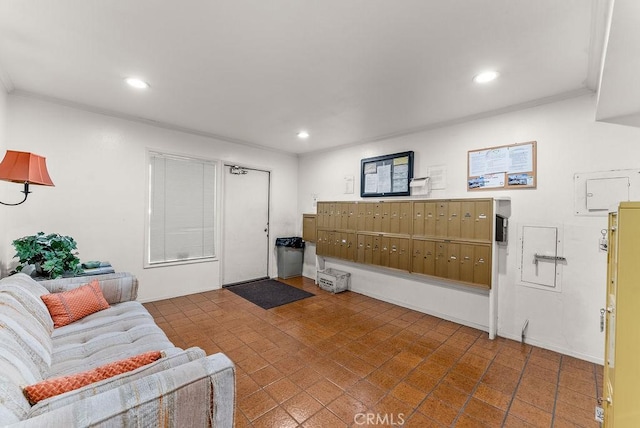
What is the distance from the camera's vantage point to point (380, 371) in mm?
2273

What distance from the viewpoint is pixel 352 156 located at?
15.1 ft

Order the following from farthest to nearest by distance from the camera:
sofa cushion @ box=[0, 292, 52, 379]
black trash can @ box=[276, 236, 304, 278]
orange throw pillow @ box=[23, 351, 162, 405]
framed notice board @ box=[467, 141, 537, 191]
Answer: black trash can @ box=[276, 236, 304, 278] < framed notice board @ box=[467, 141, 537, 191] < sofa cushion @ box=[0, 292, 52, 379] < orange throw pillow @ box=[23, 351, 162, 405]

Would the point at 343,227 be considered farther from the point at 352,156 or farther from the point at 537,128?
the point at 537,128

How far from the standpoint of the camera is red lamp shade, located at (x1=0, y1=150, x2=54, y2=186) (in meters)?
2.05

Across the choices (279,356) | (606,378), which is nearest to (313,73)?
(279,356)

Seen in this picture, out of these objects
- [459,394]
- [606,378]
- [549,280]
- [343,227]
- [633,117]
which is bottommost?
[459,394]

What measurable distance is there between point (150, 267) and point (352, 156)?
3.48 meters

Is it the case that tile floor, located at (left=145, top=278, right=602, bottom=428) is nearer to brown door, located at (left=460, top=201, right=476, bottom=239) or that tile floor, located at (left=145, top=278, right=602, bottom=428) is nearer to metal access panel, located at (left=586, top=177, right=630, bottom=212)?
brown door, located at (left=460, top=201, right=476, bottom=239)

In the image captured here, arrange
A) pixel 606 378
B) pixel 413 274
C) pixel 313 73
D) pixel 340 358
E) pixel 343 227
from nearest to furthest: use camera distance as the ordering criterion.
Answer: pixel 606 378 < pixel 313 73 < pixel 340 358 < pixel 413 274 < pixel 343 227

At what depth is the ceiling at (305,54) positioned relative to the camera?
→ 1.60m

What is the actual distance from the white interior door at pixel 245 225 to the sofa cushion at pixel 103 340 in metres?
2.39

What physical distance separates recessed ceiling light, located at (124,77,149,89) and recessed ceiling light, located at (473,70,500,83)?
3.00 meters
